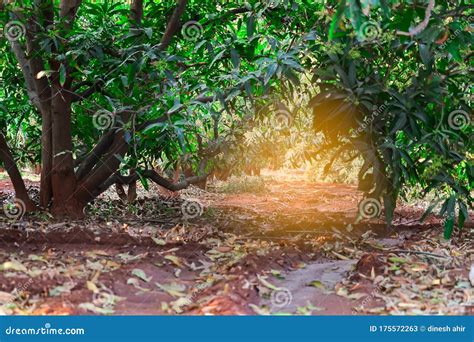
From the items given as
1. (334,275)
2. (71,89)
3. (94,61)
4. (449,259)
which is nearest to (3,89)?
(71,89)

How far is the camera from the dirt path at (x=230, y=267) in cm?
248

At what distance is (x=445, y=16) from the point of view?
3098 mm

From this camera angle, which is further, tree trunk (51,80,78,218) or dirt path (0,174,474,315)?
tree trunk (51,80,78,218)

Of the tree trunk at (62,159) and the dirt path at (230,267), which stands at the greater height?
the tree trunk at (62,159)

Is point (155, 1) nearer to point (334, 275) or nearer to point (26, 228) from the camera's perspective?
point (26, 228)

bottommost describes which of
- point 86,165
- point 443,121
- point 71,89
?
point 86,165

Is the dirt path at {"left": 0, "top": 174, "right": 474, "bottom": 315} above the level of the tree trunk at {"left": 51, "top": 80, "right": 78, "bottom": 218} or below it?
below

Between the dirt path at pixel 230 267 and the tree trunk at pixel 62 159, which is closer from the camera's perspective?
the dirt path at pixel 230 267

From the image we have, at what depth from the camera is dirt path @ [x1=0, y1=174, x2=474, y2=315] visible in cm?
248

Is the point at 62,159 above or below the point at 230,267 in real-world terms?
above

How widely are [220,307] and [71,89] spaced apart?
3152 mm

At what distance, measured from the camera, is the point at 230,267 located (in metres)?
3.07

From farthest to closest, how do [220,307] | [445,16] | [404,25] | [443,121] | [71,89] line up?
[71,89], [443,121], [445,16], [404,25], [220,307]

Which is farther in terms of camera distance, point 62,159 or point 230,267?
point 62,159
